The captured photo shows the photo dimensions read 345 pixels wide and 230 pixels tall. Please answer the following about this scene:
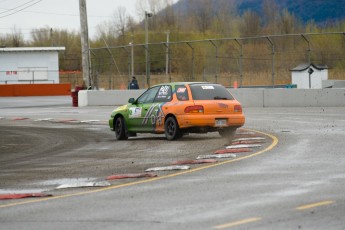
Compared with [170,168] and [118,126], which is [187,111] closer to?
[118,126]

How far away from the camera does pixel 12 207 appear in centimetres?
991

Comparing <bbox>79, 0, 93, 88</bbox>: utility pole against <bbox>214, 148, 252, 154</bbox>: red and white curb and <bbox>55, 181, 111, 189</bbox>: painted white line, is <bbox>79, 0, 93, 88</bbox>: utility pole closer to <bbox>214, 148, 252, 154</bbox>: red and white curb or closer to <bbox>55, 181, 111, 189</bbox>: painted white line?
<bbox>214, 148, 252, 154</bbox>: red and white curb

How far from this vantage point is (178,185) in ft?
37.1

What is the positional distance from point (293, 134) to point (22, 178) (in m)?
9.06

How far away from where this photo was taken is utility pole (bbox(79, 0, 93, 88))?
144 feet

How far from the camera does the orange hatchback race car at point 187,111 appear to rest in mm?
19359

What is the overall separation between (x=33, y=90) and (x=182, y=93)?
51.4m

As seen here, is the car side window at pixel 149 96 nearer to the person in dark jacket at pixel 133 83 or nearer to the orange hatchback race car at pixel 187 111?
the orange hatchback race car at pixel 187 111

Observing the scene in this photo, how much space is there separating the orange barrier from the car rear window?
5074 cm

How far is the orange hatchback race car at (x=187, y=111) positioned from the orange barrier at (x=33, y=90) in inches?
1942

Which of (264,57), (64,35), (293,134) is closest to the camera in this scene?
(293,134)

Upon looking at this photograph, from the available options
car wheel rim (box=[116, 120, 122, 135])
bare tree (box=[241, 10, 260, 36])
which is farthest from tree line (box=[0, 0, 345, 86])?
car wheel rim (box=[116, 120, 122, 135])

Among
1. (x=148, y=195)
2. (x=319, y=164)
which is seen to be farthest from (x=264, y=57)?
(x=148, y=195)

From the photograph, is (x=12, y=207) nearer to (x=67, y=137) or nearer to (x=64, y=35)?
(x=67, y=137)
